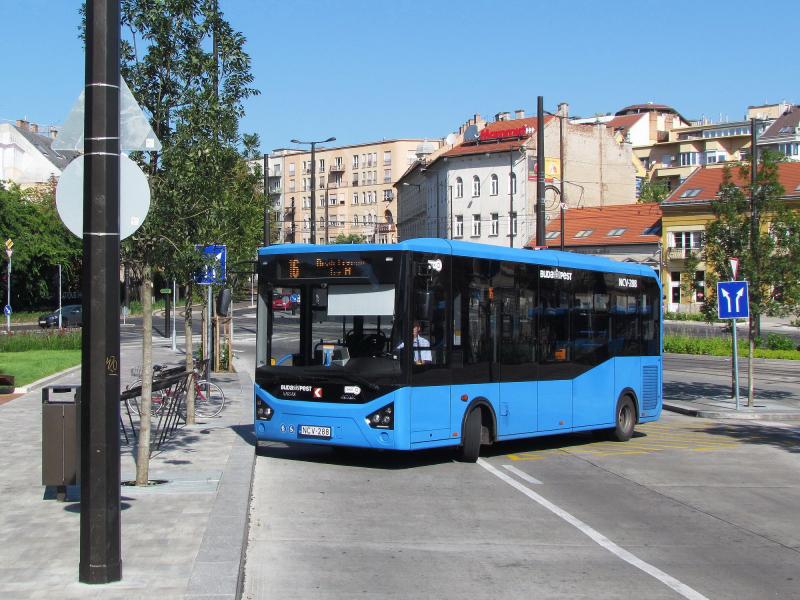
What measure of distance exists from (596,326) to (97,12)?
11.5 metres

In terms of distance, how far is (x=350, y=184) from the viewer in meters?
144

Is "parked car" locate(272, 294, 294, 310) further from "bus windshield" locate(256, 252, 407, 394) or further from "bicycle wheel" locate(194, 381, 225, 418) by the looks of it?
"bicycle wheel" locate(194, 381, 225, 418)

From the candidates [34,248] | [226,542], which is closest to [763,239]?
[226,542]

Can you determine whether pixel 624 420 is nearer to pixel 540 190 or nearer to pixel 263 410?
pixel 263 410

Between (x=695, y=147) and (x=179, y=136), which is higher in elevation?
(x=695, y=147)

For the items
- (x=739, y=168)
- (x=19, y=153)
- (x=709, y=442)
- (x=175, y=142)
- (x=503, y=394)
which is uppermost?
(x=19, y=153)

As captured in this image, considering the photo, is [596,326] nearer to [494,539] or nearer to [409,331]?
[409,331]

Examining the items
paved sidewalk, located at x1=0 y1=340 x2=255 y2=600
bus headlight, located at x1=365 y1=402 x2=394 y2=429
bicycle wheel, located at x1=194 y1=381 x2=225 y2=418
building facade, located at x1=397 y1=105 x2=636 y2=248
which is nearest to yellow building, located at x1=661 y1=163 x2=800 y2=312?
building facade, located at x1=397 y1=105 x2=636 y2=248

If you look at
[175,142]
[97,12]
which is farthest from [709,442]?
[97,12]

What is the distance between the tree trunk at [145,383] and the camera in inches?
413

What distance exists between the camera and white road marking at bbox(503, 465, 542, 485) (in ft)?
40.7

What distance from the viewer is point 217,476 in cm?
1127

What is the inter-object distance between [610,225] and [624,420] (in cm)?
6440

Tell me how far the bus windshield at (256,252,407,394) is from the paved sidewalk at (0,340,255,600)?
1.39 meters
